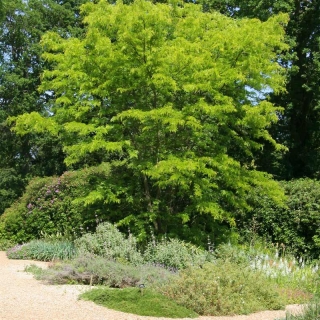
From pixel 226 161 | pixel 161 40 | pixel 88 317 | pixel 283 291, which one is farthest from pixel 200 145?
pixel 88 317

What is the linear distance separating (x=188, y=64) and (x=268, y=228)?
18.1ft

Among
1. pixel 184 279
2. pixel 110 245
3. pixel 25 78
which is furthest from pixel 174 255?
pixel 25 78

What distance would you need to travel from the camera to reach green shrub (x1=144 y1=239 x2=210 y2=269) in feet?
30.4

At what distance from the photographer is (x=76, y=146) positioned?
399 inches

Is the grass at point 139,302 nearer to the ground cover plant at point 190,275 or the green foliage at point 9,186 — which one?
the ground cover plant at point 190,275

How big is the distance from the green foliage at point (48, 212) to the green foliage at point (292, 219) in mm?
4508

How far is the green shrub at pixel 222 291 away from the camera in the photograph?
6.77m

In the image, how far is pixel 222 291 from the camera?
700cm

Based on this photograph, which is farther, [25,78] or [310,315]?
[25,78]

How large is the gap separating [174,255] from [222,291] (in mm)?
2418

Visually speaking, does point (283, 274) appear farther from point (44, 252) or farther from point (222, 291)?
point (44, 252)

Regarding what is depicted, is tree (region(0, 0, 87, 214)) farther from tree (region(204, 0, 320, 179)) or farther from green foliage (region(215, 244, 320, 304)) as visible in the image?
green foliage (region(215, 244, 320, 304))

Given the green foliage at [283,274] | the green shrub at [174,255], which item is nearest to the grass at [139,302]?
the green foliage at [283,274]

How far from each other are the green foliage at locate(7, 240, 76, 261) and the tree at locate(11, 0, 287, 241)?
139 centimetres
